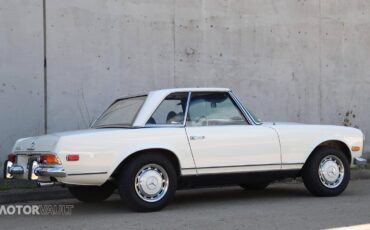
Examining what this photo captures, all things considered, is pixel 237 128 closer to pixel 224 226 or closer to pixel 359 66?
pixel 224 226

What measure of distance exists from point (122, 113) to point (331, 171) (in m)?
3.01

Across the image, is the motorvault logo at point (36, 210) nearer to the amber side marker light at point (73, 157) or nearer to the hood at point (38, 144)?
the hood at point (38, 144)

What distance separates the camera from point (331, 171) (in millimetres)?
8094

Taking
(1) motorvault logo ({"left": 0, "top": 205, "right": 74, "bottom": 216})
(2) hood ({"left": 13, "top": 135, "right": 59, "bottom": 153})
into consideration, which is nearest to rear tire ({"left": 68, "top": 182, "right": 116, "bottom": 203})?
(1) motorvault logo ({"left": 0, "top": 205, "right": 74, "bottom": 216})

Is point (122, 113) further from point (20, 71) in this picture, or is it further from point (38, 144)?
point (20, 71)

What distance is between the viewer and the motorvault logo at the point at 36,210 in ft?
24.3

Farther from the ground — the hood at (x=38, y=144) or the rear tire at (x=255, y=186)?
the hood at (x=38, y=144)

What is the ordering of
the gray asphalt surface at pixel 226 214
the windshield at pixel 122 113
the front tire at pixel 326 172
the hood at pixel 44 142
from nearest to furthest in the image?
the gray asphalt surface at pixel 226 214, the hood at pixel 44 142, the windshield at pixel 122 113, the front tire at pixel 326 172

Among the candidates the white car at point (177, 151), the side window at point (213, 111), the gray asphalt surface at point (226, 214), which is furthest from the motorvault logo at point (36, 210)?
the side window at point (213, 111)

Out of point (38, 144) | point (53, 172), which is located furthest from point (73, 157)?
point (38, 144)

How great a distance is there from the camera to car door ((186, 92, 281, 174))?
7324 millimetres

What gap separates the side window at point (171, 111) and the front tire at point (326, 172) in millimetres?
1958

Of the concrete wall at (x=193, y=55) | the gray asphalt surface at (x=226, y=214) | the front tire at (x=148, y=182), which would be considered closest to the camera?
the gray asphalt surface at (x=226, y=214)

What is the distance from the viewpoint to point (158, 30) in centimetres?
1158
